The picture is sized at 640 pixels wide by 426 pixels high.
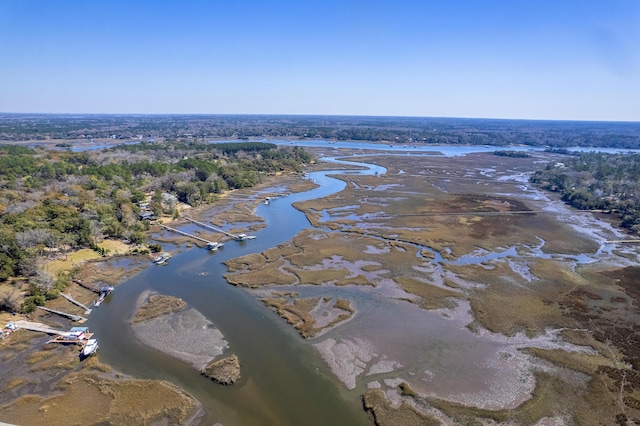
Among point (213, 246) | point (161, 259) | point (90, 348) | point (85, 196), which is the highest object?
point (85, 196)

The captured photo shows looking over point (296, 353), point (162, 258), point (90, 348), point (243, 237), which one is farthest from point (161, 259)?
point (296, 353)

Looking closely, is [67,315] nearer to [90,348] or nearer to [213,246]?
[90,348]

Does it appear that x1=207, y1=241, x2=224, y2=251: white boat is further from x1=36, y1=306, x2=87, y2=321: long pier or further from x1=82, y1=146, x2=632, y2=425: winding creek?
x1=36, y1=306, x2=87, y2=321: long pier

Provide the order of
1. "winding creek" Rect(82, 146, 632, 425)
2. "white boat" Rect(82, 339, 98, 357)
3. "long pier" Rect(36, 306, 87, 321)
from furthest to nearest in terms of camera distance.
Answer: "long pier" Rect(36, 306, 87, 321) < "white boat" Rect(82, 339, 98, 357) < "winding creek" Rect(82, 146, 632, 425)

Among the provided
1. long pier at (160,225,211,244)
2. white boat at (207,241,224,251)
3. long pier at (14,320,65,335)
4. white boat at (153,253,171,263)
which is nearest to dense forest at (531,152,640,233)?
white boat at (207,241,224,251)

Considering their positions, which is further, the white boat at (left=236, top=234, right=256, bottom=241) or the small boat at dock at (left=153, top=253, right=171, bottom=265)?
the white boat at (left=236, top=234, right=256, bottom=241)

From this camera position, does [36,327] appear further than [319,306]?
No
